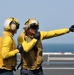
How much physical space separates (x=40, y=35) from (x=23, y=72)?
624 mm

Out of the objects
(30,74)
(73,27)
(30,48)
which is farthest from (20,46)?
(73,27)

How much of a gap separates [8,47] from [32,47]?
1.14 feet

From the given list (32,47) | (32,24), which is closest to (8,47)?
(32,47)

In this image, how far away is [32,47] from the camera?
596 centimetres

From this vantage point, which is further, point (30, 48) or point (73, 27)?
point (73, 27)

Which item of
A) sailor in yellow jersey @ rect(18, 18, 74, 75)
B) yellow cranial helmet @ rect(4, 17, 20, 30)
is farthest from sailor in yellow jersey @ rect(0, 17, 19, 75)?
sailor in yellow jersey @ rect(18, 18, 74, 75)

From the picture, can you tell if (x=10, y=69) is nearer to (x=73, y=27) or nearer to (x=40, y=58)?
(x=40, y=58)

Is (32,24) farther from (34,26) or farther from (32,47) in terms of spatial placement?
(32,47)

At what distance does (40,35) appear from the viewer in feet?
20.5

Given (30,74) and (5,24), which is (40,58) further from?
(5,24)

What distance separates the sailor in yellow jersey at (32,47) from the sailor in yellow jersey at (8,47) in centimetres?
14

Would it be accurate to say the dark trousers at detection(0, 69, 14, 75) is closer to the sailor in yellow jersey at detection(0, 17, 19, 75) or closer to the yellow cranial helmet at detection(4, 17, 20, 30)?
the sailor in yellow jersey at detection(0, 17, 19, 75)

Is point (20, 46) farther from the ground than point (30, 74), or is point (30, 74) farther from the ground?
point (20, 46)

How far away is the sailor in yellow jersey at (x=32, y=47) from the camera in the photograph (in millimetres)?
6062
